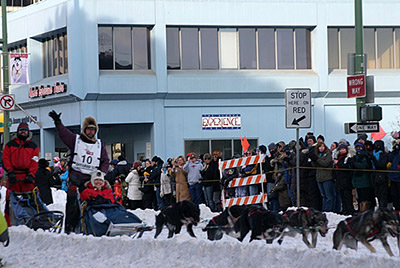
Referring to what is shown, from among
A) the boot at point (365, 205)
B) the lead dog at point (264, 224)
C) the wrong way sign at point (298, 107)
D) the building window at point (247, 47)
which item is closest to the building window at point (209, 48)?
the building window at point (247, 47)

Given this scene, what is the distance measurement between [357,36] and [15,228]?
9.30 m

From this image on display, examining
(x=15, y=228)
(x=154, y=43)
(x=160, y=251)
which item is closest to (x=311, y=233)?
(x=160, y=251)

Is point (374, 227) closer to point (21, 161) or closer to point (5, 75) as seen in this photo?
point (21, 161)

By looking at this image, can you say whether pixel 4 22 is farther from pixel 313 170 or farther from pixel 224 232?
pixel 224 232

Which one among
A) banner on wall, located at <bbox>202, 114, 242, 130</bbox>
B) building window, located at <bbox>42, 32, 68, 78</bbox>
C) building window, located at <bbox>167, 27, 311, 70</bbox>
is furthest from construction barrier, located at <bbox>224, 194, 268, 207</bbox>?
building window, located at <bbox>42, 32, 68, 78</bbox>

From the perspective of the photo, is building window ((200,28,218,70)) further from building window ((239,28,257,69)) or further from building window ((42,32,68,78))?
building window ((42,32,68,78))

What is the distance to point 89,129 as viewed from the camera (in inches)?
456

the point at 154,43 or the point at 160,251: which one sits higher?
the point at 154,43

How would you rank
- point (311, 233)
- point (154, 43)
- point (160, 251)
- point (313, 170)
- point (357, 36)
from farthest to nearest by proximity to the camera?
point (154, 43) < point (357, 36) < point (313, 170) < point (311, 233) < point (160, 251)

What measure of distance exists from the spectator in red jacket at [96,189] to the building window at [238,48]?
21862 mm

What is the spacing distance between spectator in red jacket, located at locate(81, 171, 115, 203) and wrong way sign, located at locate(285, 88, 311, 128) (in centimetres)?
558

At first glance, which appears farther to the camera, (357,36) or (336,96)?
(336,96)

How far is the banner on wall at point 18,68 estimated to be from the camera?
26.9m

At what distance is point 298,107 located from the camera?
1592cm
